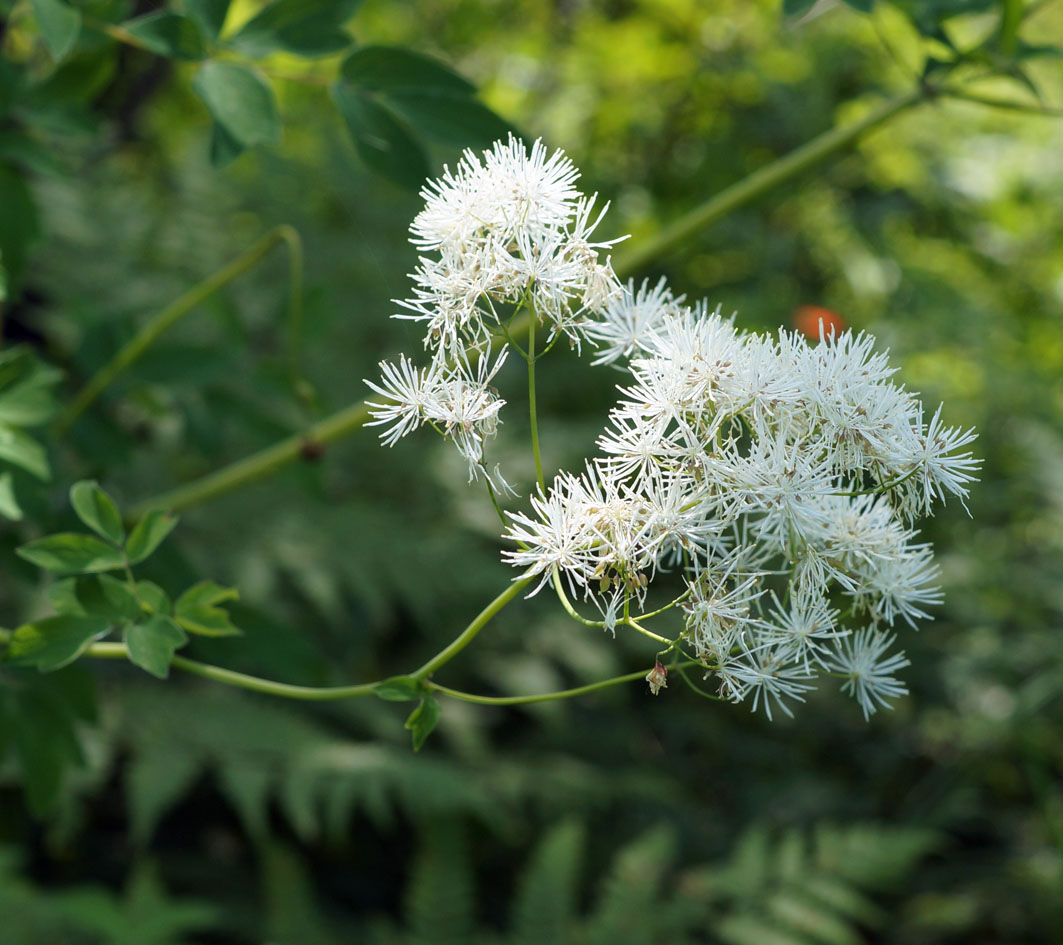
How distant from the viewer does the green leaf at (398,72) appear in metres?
0.88

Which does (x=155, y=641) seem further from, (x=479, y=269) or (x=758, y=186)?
(x=758, y=186)

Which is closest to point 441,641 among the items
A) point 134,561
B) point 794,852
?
point 794,852

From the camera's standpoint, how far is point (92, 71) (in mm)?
1042

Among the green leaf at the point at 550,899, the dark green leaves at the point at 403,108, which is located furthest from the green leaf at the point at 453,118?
the green leaf at the point at 550,899

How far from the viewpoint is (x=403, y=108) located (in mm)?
877

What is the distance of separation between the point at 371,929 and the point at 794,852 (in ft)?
2.89

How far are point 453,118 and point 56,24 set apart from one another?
1.03 feet

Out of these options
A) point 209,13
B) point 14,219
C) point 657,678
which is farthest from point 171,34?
point 657,678

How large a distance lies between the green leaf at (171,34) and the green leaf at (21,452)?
332 millimetres

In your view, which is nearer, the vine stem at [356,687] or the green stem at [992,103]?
the vine stem at [356,687]

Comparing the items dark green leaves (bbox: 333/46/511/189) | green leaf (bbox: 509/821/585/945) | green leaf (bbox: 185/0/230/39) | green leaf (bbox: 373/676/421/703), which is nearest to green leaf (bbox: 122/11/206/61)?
green leaf (bbox: 185/0/230/39)

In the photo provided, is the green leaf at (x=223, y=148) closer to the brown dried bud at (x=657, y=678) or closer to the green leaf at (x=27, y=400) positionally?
the green leaf at (x=27, y=400)

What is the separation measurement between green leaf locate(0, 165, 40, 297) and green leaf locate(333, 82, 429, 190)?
368mm

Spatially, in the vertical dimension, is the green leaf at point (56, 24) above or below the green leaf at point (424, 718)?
above
